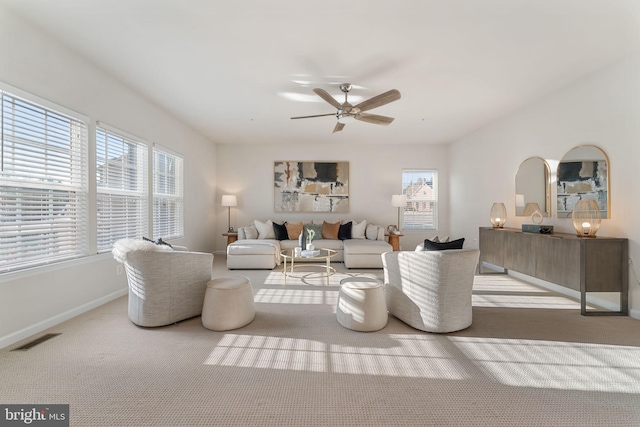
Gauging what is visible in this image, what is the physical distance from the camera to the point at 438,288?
7.69 ft

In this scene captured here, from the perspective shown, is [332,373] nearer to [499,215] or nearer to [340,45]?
[340,45]

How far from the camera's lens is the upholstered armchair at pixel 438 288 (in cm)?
232

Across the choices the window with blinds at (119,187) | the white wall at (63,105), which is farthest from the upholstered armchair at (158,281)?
the window with blinds at (119,187)

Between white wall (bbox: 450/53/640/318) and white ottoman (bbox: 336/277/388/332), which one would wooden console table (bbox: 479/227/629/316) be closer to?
white wall (bbox: 450/53/640/318)

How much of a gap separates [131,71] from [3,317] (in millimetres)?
2733

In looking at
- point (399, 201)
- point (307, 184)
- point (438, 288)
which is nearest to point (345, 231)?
point (399, 201)

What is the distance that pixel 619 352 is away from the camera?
2125 mm

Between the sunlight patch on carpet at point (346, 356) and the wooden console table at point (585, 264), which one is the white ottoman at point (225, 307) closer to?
the sunlight patch on carpet at point (346, 356)

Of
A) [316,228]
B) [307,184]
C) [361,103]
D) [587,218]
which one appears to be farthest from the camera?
[307,184]

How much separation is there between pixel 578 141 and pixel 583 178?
19.0 inches

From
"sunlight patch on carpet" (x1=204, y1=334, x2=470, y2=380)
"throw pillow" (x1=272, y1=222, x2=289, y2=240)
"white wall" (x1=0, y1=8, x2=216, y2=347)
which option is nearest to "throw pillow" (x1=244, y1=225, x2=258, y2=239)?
"throw pillow" (x1=272, y1=222, x2=289, y2=240)

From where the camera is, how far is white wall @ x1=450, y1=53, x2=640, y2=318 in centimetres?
282

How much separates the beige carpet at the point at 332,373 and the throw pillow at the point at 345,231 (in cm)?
326

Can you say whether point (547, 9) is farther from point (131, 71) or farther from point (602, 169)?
point (131, 71)
